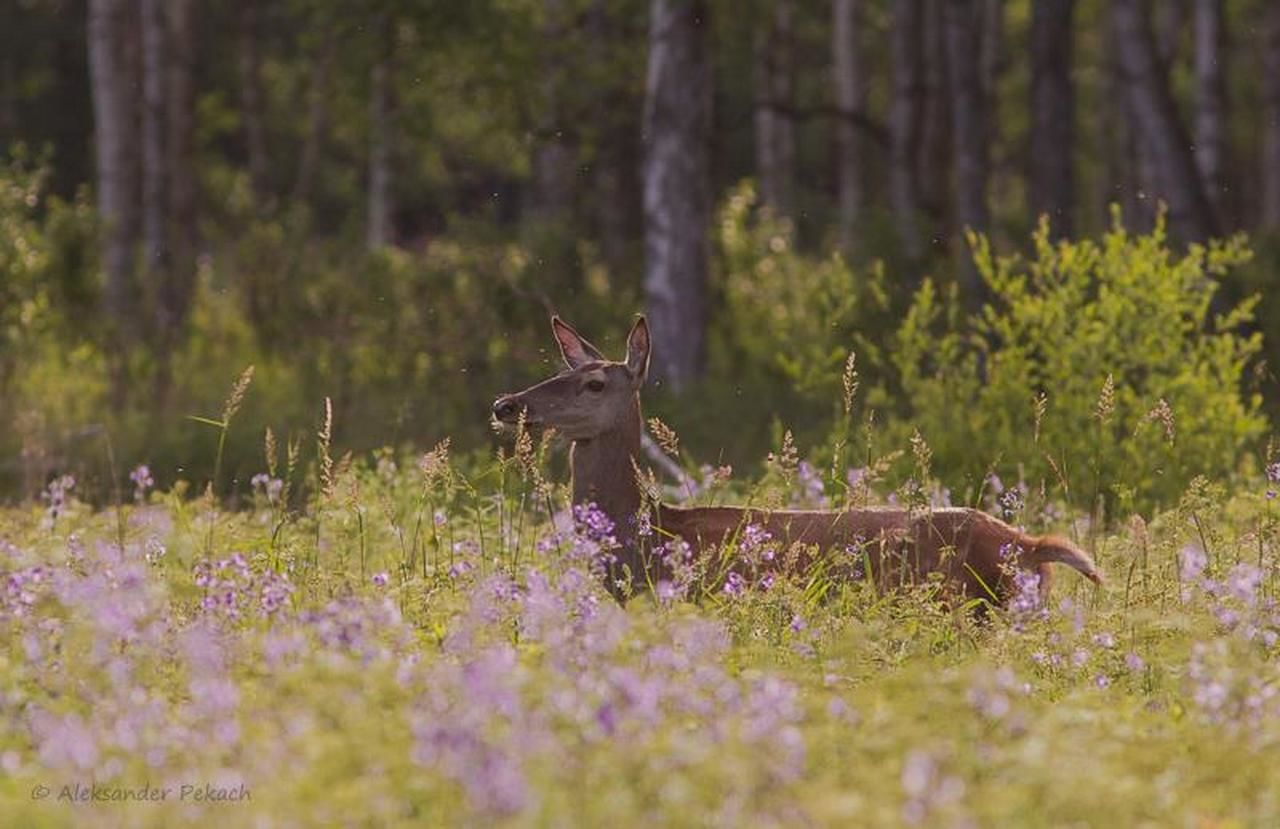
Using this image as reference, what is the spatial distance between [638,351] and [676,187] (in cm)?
706

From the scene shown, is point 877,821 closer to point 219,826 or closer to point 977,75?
point 219,826

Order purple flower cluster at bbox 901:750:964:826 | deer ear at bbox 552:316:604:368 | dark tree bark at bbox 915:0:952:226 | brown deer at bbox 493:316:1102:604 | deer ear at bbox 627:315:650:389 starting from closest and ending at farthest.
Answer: purple flower cluster at bbox 901:750:964:826 → brown deer at bbox 493:316:1102:604 → deer ear at bbox 627:315:650:389 → deer ear at bbox 552:316:604:368 → dark tree bark at bbox 915:0:952:226

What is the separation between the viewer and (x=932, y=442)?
1241 cm

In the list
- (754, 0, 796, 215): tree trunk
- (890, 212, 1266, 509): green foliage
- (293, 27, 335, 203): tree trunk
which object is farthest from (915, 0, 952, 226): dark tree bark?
(293, 27, 335, 203): tree trunk

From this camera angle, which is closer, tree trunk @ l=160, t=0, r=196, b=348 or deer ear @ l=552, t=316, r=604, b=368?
deer ear @ l=552, t=316, r=604, b=368

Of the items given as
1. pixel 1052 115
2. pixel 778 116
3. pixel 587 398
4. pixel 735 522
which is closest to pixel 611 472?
pixel 587 398

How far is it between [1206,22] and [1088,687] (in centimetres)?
2375

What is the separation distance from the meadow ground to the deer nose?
631mm

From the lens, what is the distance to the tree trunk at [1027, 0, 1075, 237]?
60.0 feet

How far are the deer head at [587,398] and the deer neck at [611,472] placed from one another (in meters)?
0.04

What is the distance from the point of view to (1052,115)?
18719mm

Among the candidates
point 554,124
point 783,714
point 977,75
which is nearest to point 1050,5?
point 977,75

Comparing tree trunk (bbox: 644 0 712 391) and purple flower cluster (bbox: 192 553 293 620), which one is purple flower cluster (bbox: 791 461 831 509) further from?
tree trunk (bbox: 644 0 712 391)

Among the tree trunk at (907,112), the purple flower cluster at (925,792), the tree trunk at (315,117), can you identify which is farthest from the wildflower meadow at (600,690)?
the tree trunk at (315,117)
